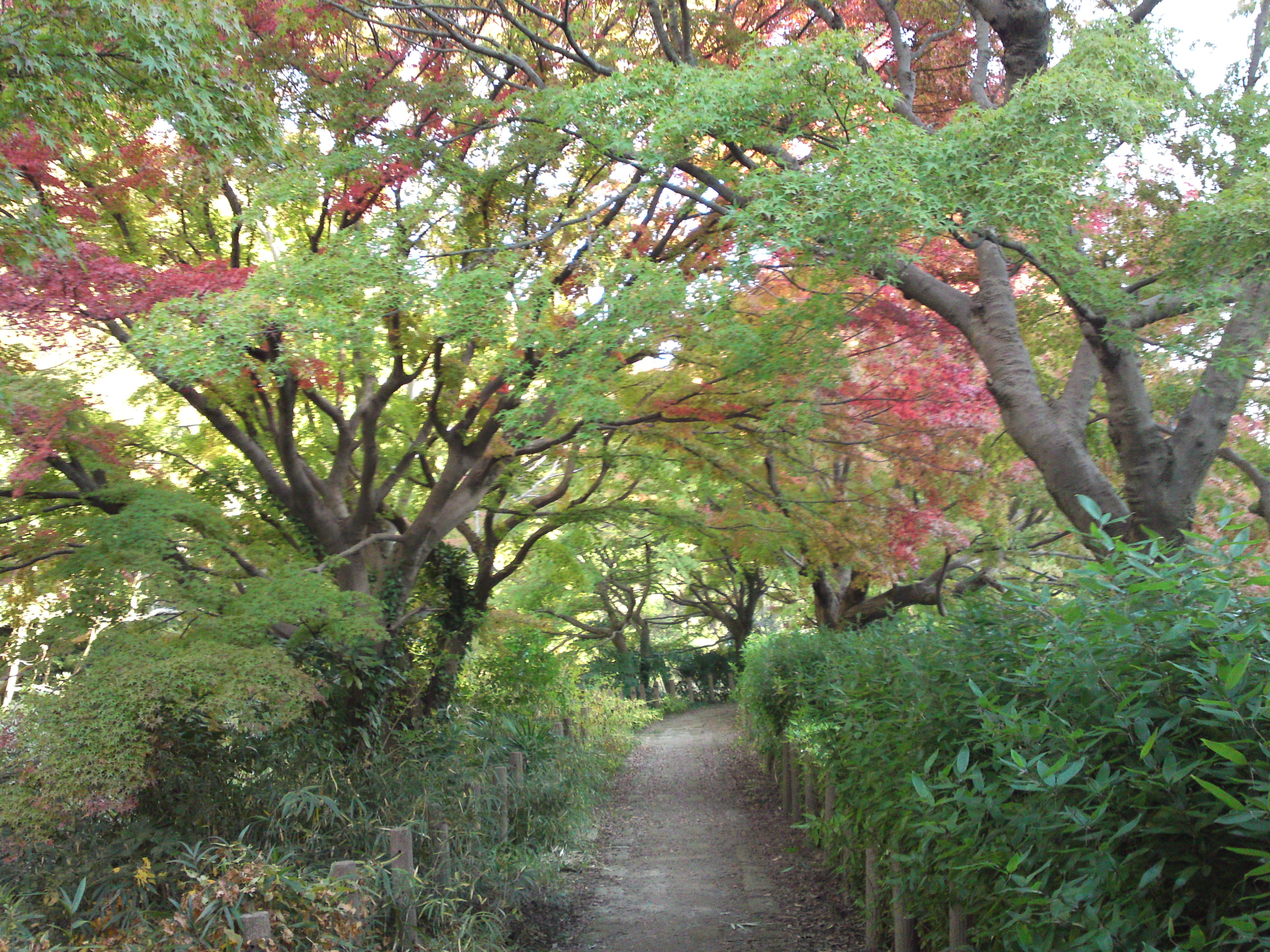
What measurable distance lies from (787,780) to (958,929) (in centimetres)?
679

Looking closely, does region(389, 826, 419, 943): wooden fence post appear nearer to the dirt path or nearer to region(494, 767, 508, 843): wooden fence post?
the dirt path

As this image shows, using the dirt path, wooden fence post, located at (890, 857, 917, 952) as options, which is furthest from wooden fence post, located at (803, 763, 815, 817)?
wooden fence post, located at (890, 857, 917, 952)

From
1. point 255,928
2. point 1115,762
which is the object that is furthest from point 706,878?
point 1115,762

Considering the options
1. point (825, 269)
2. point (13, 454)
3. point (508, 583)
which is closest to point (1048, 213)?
point (825, 269)

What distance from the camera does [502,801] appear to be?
27.0 feet

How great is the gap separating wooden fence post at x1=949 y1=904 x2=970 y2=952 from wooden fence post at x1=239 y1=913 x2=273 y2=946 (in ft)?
10.1

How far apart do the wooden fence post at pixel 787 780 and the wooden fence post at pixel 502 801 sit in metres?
3.39

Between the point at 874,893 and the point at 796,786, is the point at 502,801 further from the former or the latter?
the point at 874,893

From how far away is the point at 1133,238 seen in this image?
7523 millimetres

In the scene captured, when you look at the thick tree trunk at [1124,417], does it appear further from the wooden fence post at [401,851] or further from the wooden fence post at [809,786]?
the wooden fence post at [401,851]

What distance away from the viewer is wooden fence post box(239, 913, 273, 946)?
4.29 meters

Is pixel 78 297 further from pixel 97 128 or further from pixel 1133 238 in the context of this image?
pixel 1133 238

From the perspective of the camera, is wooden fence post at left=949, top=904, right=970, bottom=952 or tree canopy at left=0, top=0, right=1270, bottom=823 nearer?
wooden fence post at left=949, top=904, right=970, bottom=952

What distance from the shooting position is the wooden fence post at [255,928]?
4.29m
